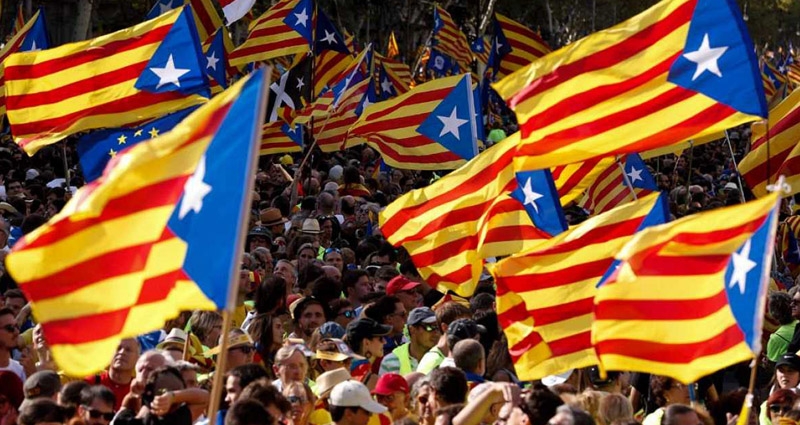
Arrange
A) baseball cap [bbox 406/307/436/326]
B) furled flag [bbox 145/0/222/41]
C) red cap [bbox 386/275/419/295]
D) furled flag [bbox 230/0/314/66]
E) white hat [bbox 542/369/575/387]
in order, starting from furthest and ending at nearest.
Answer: furled flag [bbox 145/0/222/41]
furled flag [bbox 230/0/314/66]
red cap [bbox 386/275/419/295]
baseball cap [bbox 406/307/436/326]
white hat [bbox 542/369/575/387]

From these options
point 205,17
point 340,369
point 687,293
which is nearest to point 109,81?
point 340,369

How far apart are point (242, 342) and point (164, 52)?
273cm

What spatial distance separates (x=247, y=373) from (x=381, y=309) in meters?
3.13

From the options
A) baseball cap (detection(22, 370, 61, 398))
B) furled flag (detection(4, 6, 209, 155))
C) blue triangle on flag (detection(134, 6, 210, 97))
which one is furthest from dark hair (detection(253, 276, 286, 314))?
baseball cap (detection(22, 370, 61, 398))

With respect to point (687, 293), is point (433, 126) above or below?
below

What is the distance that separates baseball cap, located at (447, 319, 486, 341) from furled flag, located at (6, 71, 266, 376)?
3224 millimetres

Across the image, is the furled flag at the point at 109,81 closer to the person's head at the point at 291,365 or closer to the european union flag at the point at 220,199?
the person's head at the point at 291,365

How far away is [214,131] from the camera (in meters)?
7.08

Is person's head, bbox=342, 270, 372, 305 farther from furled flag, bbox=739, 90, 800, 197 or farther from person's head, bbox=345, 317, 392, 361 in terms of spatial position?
furled flag, bbox=739, 90, 800, 197


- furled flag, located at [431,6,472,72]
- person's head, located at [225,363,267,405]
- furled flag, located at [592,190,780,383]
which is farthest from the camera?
furled flag, located at [431,6,472,72]

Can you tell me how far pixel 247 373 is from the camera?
27.4 ft

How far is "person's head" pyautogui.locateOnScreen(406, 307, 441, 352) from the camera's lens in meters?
10.9

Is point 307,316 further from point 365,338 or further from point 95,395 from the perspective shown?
point 95,395

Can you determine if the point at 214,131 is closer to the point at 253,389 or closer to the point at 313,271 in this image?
the point at 253,389
